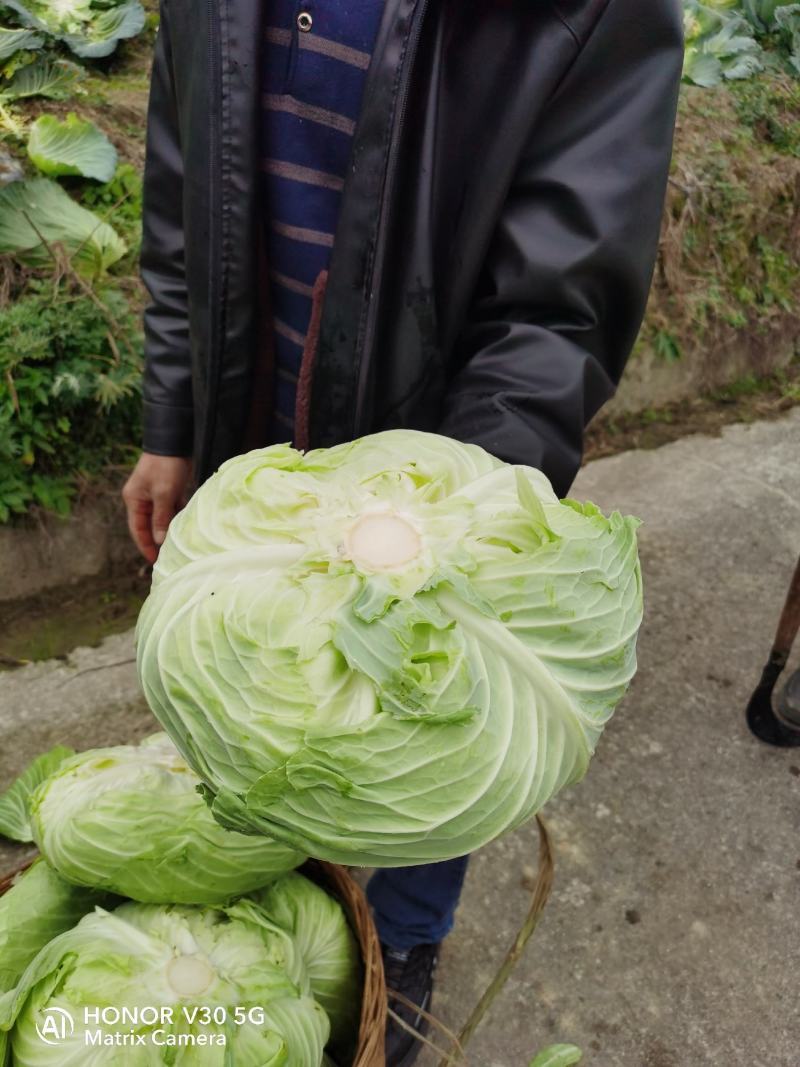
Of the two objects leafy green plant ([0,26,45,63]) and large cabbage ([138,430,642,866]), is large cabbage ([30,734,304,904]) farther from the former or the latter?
leafy green plant ([0,26,45,63])

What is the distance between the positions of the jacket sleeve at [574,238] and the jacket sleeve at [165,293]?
79 cm

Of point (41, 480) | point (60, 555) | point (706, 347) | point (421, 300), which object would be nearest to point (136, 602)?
point (60, 555)

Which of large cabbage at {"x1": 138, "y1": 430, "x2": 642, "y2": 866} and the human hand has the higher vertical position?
large cabbage at {"x1": 138, "y1": 430, "x2": 642, "y2": 866}

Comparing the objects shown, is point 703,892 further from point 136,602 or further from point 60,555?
point 60,555

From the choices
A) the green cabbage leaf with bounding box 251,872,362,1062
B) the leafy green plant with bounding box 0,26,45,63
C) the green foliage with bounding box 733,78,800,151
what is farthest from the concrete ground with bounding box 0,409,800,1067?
the green foliage with bounding box 733,78,800,151

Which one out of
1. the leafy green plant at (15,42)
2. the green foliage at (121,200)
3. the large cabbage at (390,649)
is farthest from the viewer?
the leafy green plant at (15,42)

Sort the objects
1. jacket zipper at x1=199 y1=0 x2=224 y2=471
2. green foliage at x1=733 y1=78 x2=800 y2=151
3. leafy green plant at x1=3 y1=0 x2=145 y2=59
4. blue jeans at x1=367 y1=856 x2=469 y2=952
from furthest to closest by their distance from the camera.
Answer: green foliage at x1=733 y1=78 x2=800 y2=151
leafy green plant at x1=3 y1=0 x2=145 y2=59
blue jeans at x1=367 y1=856 x2=469 y2=952
jacket zipper at x1=199 y1=0 x2=224 y2=471

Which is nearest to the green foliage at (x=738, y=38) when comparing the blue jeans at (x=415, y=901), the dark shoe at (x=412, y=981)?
the blue jeans at (x=415, y=901)

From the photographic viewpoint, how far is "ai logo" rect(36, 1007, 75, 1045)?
56.1 inches

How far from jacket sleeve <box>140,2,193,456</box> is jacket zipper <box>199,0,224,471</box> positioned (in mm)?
212

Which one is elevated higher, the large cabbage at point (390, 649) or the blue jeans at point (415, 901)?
the large cabbage at point (390, 649)

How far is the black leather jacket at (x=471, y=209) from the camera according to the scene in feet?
4.72

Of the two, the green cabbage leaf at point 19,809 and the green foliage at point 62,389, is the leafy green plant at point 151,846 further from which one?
the green foliage at point 62,389

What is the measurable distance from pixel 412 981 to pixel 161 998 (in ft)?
3.13
